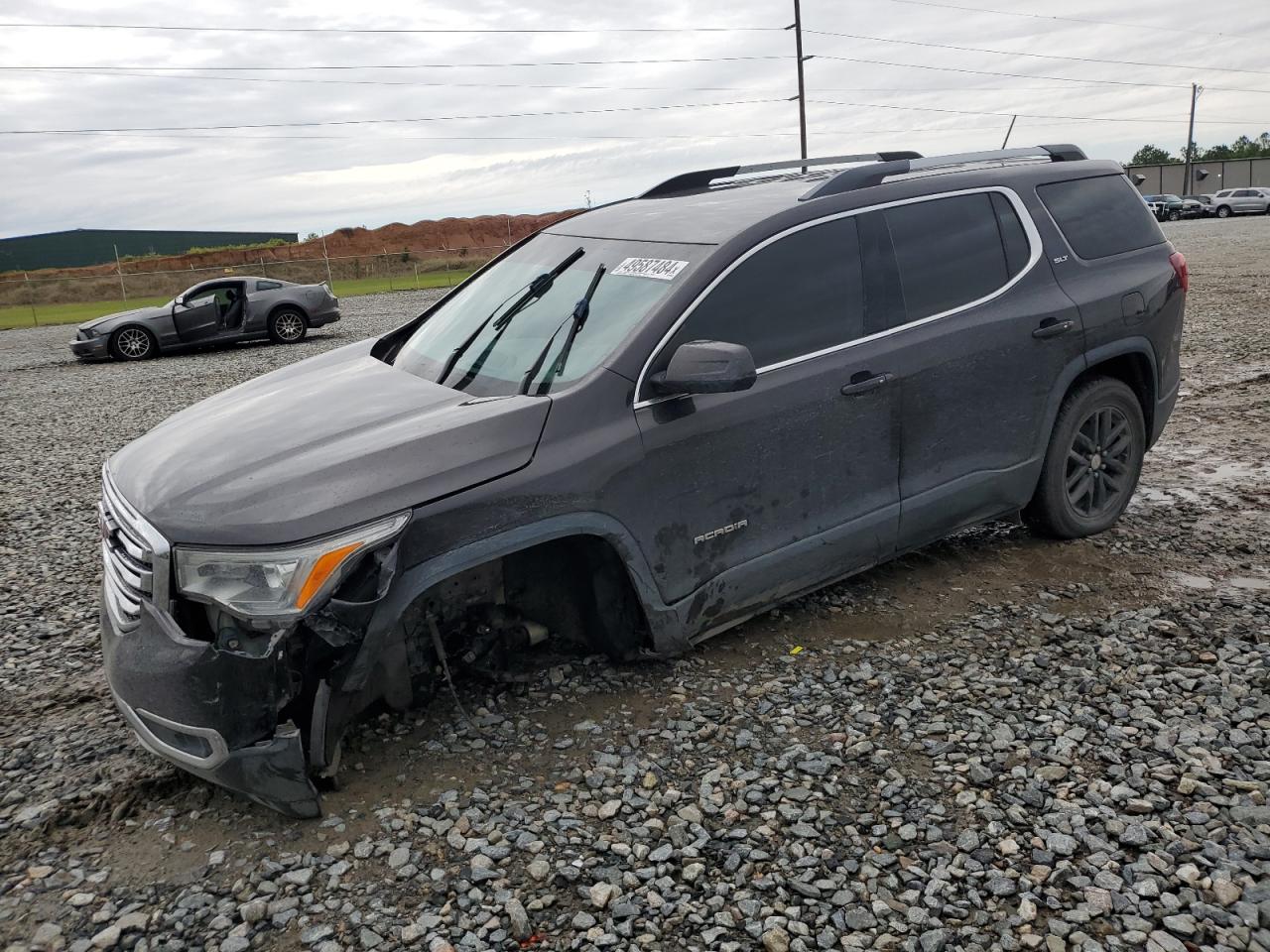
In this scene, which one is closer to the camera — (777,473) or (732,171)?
(777,473)

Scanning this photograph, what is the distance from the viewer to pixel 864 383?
13.6 feet

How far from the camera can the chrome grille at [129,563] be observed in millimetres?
3133

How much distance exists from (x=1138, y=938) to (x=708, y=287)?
8.39 feet

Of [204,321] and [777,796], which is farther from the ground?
[204,321]

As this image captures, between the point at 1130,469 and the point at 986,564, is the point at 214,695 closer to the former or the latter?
the point at 986,564

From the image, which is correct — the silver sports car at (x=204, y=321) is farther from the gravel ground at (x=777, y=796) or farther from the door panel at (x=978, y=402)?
the door panel at (x=978, y=402)

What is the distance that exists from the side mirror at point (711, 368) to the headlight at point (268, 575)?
51.6 inches

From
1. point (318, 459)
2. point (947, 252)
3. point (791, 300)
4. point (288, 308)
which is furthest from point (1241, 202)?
point (318, 459)

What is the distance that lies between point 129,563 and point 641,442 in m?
1.83

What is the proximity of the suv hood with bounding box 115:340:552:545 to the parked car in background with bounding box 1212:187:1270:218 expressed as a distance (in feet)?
183

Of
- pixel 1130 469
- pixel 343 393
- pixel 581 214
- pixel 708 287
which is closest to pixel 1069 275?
pixel 1130 469

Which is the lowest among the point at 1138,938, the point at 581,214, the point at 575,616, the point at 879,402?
the point at 1138,938

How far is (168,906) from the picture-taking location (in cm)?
287

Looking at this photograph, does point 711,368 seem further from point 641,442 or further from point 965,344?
point 965,344
